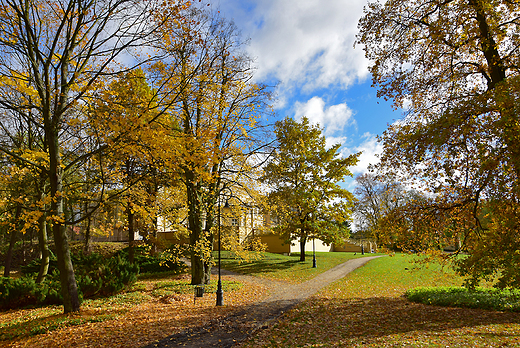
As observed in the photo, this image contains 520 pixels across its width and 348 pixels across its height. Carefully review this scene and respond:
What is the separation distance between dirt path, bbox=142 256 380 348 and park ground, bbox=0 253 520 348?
0.26 m

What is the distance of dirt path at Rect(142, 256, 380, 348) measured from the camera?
273 inches

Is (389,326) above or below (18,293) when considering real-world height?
below

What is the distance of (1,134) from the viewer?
1419cm

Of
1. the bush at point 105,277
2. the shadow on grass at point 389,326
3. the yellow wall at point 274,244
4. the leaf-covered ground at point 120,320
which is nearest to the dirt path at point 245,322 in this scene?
the leaf-covered ground at point 120,320

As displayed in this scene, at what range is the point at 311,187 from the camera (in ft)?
67.9

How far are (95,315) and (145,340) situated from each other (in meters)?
3.08

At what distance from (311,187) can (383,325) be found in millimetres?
13001

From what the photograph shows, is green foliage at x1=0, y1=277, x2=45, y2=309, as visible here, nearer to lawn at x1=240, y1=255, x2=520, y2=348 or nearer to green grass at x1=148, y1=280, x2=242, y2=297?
green grass at x1=148, y1=280, x2=242, y2=297

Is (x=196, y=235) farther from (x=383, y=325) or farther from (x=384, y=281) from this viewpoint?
(x=384, y=281)

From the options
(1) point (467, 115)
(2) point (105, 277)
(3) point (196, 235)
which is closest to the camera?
(1) point (467, 115)

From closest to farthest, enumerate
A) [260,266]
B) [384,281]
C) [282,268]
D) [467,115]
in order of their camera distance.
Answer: [467,115] < [384,281] < [282,268] < [260,266]

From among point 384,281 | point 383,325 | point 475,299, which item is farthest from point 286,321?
point 384,281

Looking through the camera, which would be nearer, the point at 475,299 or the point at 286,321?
the point at 286,321

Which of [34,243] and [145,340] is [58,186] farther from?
[34,243]
